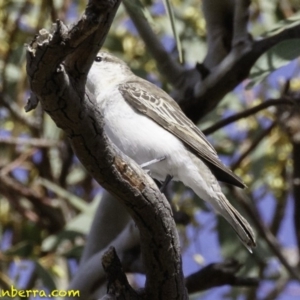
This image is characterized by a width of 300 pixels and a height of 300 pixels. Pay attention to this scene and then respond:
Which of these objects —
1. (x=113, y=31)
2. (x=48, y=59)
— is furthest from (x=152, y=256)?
(x=113, y=31)

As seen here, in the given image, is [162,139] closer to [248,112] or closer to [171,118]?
[171,118]

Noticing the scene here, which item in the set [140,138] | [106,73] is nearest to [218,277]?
[140,138]

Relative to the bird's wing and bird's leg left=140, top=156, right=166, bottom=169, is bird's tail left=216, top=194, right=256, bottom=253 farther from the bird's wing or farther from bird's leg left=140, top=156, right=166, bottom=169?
bird's leg left=140, top=156, right=166, bottom=169

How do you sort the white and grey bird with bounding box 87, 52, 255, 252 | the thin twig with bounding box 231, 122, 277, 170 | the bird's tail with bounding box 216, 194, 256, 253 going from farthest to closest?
the thin twig with bounding box 231, 122, 277, 170
the white and grey bird with bounding box 87, 52, 255, 252
the bird's tail with bounding box 216, 194, 256, 253

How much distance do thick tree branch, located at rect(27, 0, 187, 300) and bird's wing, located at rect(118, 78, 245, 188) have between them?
0.78 meters

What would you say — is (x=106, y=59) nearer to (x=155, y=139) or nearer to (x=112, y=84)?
(x=112, y=84)

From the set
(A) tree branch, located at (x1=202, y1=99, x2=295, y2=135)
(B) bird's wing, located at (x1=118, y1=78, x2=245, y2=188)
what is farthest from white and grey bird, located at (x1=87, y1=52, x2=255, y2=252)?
(A) tree branch, located at (x1=202, y1=99, x2=295, y2=135)

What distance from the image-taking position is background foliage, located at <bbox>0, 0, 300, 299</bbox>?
4.05 meters

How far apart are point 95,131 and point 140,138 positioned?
1.17 metres

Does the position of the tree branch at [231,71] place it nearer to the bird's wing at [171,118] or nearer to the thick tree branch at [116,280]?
the bird's wing at [171,118]

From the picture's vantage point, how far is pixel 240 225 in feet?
9.52

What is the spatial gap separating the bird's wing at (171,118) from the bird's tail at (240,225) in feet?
0.47

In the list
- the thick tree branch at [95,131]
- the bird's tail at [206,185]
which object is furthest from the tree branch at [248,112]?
the thick tree branch at [95,131]

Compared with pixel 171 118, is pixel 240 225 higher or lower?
lower
